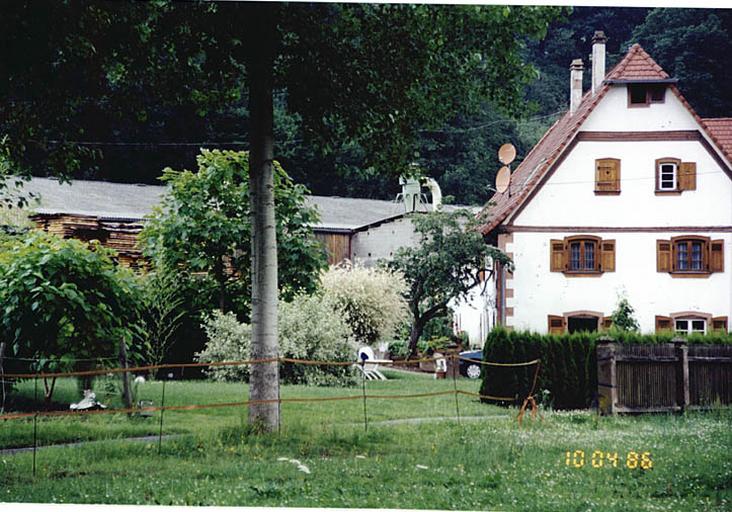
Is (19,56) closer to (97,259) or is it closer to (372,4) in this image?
(97,259)

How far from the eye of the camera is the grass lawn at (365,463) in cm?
812

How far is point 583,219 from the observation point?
12672 mm

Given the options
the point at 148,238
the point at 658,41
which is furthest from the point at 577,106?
the point at 148,238

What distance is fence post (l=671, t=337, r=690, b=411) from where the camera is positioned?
38.7ft

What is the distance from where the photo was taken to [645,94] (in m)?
12.8

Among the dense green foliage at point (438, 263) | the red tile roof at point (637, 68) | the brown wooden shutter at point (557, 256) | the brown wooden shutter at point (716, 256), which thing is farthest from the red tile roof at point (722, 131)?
the dense green foliage at point (438, 263)

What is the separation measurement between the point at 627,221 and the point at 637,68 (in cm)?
172

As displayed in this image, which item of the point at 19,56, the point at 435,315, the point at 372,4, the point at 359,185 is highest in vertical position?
the point at 372,4

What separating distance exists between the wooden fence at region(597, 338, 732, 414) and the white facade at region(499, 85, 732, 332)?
42 centimetres

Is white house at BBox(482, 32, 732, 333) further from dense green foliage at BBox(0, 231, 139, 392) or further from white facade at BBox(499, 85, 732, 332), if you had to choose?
dense green foliage at BBox(0, 231, 139, 392)

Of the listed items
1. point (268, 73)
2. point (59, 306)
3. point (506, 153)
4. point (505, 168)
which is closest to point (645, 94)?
point (506, 153)

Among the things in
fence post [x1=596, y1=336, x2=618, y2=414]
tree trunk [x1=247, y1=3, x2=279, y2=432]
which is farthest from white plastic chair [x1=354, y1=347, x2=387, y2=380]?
tree trunk [x1=247, y1=3, x2=279, y2=432]

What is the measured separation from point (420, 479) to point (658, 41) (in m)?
4.84

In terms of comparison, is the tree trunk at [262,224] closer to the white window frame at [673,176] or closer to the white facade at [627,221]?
the white facade at [627,221]
